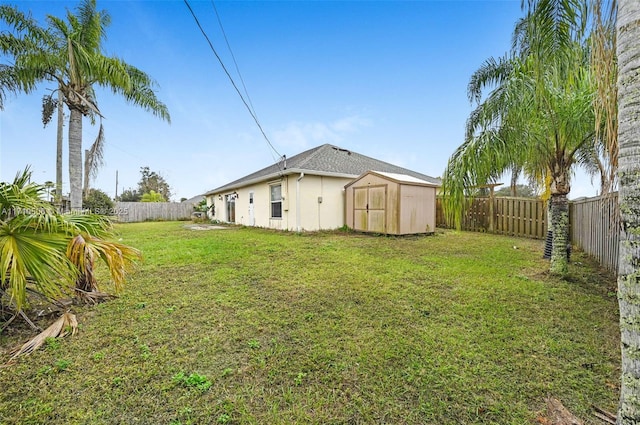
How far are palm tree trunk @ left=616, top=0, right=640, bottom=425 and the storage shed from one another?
7.81 m

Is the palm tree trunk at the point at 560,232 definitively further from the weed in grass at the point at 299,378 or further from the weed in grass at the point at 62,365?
the weed in grass at the point at 62,365

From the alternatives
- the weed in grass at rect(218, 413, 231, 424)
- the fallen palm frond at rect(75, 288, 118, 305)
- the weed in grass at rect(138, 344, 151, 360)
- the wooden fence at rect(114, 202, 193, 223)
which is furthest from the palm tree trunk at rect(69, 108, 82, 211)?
the wooden fence at rect(114, 202, 193, 223)

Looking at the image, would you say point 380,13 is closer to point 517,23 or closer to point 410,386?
point 517,23

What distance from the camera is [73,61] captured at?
7.32 m

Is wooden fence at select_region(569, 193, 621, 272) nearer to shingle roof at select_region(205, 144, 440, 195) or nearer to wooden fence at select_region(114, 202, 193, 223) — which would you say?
shingle roof at select_region(205, 144, 440, 195)

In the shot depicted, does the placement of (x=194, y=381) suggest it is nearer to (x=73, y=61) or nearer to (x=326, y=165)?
(x=73, y=61)

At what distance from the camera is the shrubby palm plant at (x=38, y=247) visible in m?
2.40

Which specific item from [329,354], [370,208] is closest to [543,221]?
[370,208]

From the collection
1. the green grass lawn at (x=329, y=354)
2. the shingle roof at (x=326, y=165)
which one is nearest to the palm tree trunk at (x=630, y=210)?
the green grass lawn at (x=329, y=354)

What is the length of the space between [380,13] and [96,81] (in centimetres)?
915

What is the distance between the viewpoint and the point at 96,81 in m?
8.26

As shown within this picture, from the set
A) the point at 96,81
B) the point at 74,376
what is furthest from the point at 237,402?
the point at 96,81

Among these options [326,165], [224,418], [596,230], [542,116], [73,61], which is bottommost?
[224,418]

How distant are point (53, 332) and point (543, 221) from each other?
41.5 ft
